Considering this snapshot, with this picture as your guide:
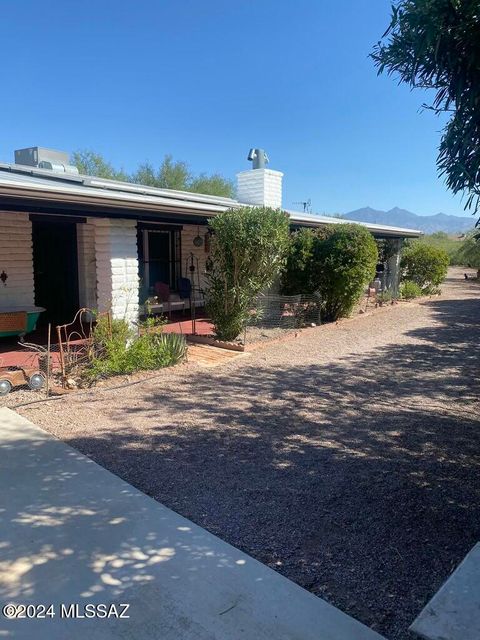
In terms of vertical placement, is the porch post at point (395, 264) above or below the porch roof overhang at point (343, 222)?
below

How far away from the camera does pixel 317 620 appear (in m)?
2.36

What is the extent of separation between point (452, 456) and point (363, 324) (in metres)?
8.00

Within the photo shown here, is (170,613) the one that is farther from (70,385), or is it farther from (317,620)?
(70,385)

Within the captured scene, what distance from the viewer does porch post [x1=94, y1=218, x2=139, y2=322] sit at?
305 inches

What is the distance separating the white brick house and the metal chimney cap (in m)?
0.69

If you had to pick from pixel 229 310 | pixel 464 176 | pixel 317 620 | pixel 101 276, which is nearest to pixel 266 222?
pixel 229 310

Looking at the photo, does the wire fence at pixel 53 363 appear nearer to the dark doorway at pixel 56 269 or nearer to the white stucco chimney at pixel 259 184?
the dark doorway at pixel 56 269

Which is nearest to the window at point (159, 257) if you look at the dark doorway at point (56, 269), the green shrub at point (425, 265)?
the dark doorway at point (56, 269)

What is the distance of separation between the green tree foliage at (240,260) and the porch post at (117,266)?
61.6 inches

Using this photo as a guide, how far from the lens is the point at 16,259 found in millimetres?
9508

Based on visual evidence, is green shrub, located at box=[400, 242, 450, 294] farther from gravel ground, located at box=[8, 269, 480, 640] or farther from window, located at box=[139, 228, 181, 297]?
gravel ground, located at box=[8, 269, 480, 640]

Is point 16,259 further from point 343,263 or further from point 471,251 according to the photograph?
point 471,251

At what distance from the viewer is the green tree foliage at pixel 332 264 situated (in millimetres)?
11430

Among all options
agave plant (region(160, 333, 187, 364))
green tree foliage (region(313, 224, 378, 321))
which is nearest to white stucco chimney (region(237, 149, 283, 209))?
green tree foliage (region(313, 224, 378, 321))
